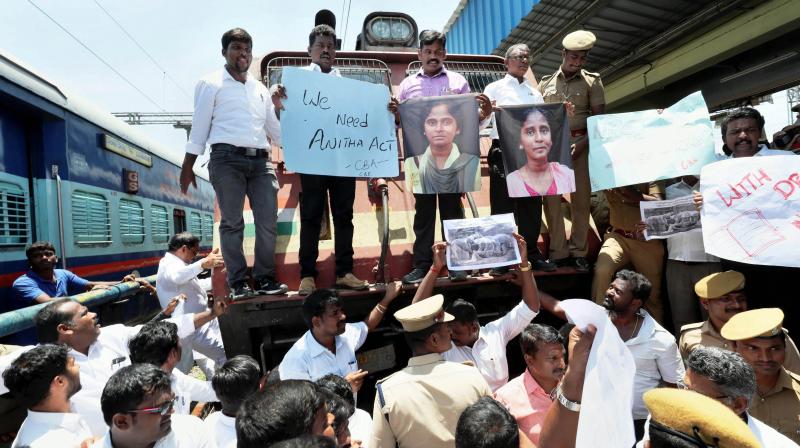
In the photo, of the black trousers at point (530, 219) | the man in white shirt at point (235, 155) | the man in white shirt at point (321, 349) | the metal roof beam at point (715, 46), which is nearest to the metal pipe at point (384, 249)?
the man in white shirt at point (321, 349)

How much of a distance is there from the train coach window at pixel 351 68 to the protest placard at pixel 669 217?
2.91 metres

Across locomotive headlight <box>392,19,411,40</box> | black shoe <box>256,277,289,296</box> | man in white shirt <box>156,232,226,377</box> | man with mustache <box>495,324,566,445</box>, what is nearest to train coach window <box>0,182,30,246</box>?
man in white shirt <box>156,232,226,377</box>

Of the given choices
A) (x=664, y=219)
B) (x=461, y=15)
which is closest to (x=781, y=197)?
(x=664, y=219)

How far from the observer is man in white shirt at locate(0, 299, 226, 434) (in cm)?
267

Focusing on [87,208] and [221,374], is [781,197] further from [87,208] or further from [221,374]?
[87,208]

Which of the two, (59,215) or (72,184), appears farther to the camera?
(72,184)

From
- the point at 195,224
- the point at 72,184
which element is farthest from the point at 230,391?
the point at 195,224

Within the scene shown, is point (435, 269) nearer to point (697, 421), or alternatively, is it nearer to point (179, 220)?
point (697, 421)

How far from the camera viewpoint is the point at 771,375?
241cm

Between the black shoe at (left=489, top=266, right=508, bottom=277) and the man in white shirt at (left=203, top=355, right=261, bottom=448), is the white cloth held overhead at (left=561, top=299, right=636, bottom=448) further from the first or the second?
the black shoe at (left=489, top=266, right=508, bottom=277)

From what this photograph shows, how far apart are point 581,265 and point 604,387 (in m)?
2.63

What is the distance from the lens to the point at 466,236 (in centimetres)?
331

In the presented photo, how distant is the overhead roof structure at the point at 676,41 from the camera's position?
6867 mm

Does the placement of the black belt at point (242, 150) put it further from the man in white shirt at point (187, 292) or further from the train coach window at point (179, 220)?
the train coach window at point (179, 220)
